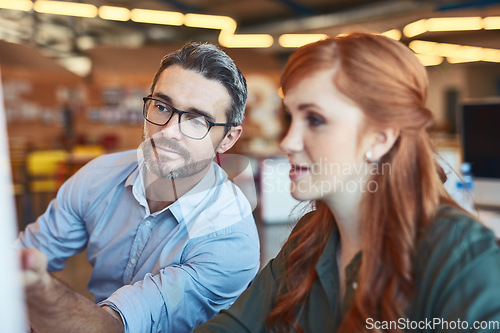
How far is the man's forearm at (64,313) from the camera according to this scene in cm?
91

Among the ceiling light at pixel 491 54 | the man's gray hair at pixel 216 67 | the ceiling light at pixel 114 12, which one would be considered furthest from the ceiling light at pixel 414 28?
the ceiling light at pixel 491 54

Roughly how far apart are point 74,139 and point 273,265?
30.8 ft

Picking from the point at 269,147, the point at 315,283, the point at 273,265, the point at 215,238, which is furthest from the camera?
the point at 269,147

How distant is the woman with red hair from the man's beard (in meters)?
0.36

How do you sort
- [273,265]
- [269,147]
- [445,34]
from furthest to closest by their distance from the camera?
→ [445,34]
[269,147]
[273,265]

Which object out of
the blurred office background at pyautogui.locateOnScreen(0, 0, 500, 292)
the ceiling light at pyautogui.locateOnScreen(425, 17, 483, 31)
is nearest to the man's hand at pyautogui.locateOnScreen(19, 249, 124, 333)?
the blurred office background at pyautogui.locateOnScreen(0, 0, 500, 292)

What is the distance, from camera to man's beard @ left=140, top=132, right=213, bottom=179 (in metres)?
1.27

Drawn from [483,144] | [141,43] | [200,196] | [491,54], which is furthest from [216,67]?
[491,54]

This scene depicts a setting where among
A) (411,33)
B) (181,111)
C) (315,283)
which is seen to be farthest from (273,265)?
(411,33)

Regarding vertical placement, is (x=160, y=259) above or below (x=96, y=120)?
below

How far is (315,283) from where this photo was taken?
3.53 ft

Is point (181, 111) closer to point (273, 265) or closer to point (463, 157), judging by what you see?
point (273, 265)

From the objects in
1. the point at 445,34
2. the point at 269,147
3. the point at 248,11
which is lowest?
the point at 269,147

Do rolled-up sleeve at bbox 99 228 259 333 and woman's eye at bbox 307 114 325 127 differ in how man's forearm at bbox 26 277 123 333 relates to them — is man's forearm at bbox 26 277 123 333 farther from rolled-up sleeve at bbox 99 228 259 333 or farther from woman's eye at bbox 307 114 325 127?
woman's eye at bbox 307 114 325 127
